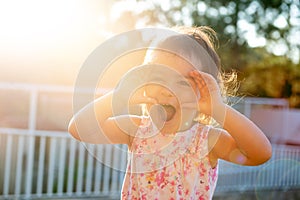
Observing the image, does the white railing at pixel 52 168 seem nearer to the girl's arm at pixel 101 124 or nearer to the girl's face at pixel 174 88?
the girl's arm at pixel 101 124

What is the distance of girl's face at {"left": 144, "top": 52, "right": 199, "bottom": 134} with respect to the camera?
5.20 ft

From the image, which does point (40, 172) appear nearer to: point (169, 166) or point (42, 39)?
point (169, 166)

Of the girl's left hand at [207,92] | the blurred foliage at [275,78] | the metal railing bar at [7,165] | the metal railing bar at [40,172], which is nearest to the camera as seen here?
the girl's left hand at [207,92]

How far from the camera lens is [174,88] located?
1595 millimetres

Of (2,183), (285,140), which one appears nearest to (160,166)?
(2,183)

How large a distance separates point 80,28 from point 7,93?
2343 millimetres

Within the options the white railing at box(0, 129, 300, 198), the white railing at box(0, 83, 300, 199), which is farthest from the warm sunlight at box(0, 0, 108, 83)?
the white railing at box(0, 129, 300, 198)

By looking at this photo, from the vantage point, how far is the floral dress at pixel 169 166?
1693 millimetres

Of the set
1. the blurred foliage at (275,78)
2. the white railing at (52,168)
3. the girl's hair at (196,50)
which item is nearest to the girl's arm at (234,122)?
the girl's hair at (196,50)

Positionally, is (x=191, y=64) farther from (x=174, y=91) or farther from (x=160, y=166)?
(x=160, y=166)

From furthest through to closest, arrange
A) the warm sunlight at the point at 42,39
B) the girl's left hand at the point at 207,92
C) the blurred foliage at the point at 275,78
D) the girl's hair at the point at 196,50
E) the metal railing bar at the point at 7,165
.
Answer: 1. the blurred foliage at the point at 275,78
2. the warm sunlight at the point at 42,39
3. the metal railing bar at the point at 7,165
4. the girl's hair at the point at 196,50
5. the girl's left hand at the point at 207,92

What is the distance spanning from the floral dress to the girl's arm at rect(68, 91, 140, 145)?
0.04 metres

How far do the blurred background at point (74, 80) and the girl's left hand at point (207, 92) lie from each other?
3.19ft

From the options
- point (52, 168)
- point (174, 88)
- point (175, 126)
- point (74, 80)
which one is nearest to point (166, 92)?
point (174, 88)
